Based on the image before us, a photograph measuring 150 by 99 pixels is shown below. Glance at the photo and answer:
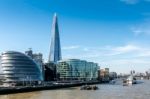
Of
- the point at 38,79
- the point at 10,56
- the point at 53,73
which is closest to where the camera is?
the point at 10,56

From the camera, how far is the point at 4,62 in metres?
133

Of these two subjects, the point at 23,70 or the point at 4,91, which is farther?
the point at 23,70

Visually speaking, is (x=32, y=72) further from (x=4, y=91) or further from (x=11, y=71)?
(x=4, y=91)

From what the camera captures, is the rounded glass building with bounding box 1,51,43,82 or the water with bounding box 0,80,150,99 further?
the rounded glass building with bounding box 1,51,43,82

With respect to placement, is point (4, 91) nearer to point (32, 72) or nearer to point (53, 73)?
point (32, 72)

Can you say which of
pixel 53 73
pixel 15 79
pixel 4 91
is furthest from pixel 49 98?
pixel 53 73

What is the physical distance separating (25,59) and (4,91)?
52898 mm

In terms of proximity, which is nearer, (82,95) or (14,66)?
(82,95)

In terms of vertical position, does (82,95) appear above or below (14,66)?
below

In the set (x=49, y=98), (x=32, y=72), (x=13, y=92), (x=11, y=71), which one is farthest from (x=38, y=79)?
(x=49, y=98)

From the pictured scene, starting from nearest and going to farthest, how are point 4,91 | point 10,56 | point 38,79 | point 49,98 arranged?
1. point 49,98
2. point 4,91
3. point 10,56
4. point 38,79

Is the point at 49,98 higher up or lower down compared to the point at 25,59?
lower down

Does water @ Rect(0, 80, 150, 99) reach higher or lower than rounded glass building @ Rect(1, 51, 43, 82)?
lower

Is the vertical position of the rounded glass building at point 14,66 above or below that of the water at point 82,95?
above
